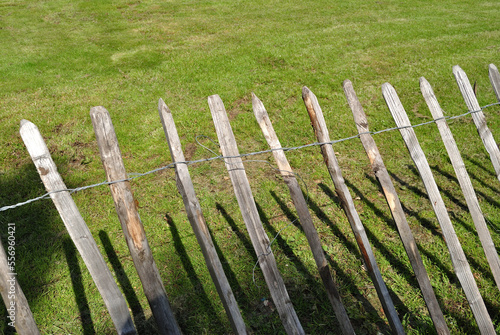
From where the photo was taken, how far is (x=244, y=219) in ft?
7.45

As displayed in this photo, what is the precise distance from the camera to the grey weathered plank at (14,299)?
1.73 metres

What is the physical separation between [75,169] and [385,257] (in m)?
4.36

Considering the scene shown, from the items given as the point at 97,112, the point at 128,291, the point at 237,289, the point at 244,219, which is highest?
the point at 97,112

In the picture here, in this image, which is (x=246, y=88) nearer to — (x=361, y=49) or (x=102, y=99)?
(x=102, y=99)

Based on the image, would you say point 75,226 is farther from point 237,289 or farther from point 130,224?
point 237,289

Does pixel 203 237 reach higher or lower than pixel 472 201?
higher

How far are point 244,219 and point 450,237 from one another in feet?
→ 5.17

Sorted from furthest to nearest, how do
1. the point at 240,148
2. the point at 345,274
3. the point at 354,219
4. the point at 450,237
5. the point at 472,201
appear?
the point at 240,148, the point at 345,274, the point at 472,201, the point at 450,237, the point at 354,219

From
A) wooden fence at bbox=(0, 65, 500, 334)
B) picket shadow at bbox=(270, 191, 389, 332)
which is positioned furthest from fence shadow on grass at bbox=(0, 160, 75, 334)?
picket shadow at bbox=(270, 191, 389, 332)

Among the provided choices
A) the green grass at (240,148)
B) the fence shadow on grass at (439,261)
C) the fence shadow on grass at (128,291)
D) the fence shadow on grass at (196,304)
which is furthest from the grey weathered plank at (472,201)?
the fence shadow on grass at (128,291)

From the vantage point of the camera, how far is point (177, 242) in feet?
13.3

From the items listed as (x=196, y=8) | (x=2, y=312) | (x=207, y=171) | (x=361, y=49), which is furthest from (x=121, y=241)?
(x=196, y=8)

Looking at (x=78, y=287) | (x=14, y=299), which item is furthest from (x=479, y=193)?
(x=14, y=299)

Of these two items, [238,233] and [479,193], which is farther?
[479,193]
